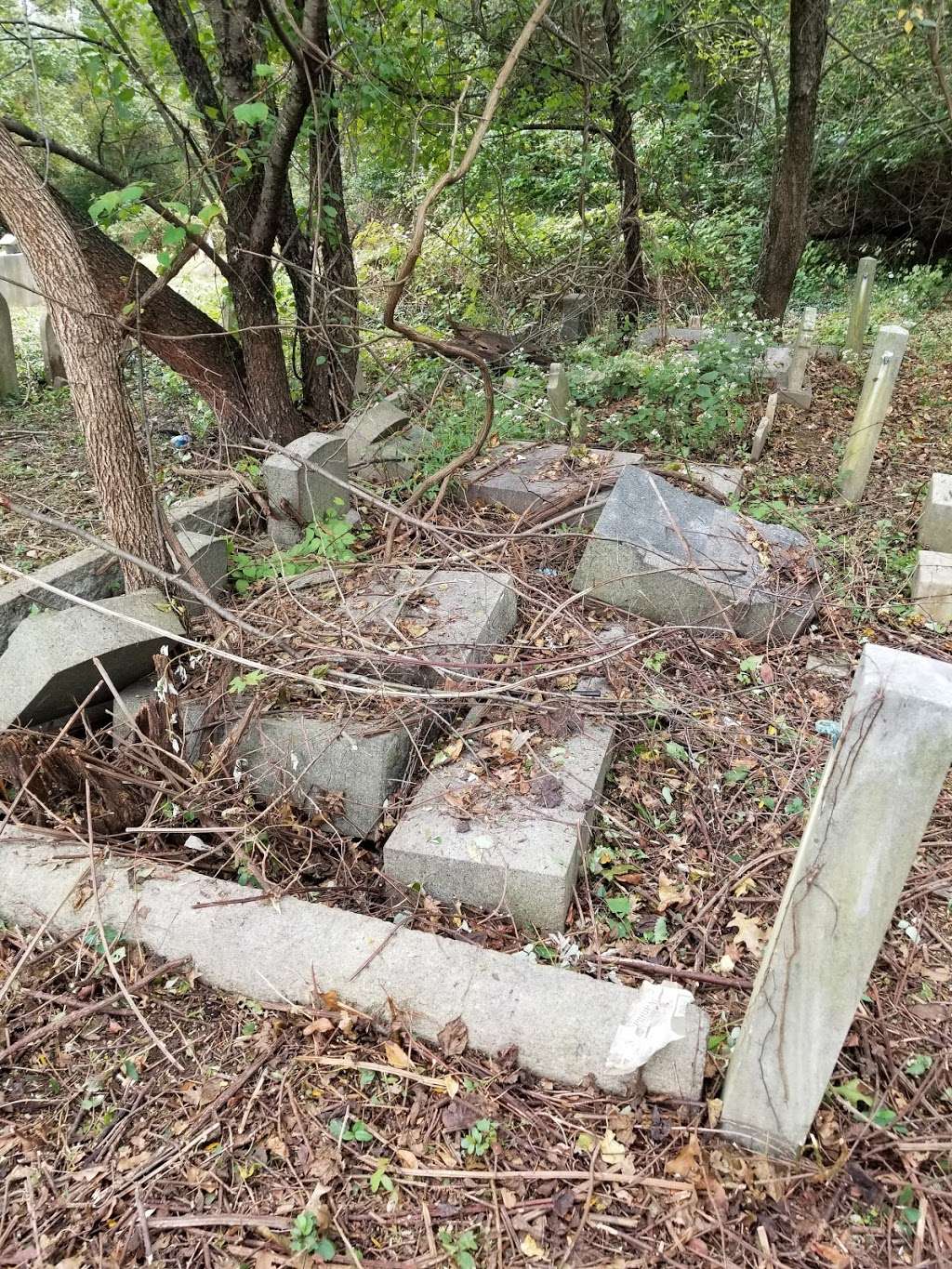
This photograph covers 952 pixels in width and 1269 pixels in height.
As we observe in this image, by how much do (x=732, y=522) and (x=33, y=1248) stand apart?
415 centimetres

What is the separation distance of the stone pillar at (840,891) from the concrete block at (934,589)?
2.96 m

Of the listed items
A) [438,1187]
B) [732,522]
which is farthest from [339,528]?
[438,1187]

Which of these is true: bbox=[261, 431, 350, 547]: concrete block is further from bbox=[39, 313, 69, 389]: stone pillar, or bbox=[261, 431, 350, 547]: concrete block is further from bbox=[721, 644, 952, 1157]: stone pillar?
bbox=[39, 313, 69, 389]: stone pillar

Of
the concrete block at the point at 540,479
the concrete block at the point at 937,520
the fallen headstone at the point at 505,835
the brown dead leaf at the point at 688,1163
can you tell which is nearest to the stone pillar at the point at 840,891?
the brown dead leaf at the point at 688,1163

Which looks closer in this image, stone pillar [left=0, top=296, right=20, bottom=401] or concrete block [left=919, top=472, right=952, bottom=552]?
concrete block [left=919, top=472, right=952, bottom=552]

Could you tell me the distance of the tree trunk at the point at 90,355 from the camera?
326 cm

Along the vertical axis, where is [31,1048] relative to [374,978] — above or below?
below

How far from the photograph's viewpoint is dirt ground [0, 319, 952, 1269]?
1.88m

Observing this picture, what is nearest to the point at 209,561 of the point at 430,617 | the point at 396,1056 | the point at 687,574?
the point at 430,617

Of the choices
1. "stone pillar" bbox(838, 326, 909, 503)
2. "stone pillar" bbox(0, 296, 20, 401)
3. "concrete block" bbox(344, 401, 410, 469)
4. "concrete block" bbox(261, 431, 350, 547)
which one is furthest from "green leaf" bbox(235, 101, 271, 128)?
"stone pillar" bbox(0, 296, 20, 401)

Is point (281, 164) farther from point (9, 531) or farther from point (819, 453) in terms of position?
point (819, 453)

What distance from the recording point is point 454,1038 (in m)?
2.21

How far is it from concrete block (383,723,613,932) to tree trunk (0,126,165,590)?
2009 mm

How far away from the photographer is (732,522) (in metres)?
4.40
